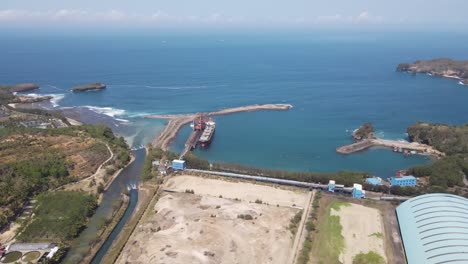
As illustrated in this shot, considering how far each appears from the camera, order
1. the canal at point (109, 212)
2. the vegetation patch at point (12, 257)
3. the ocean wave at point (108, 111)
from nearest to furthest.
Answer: the vegetation patch at point (12, 257)
the canal at point (109, 212)
the ocean wave at point (108, 111)

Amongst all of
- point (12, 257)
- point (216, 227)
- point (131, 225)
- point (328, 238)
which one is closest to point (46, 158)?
point (12, 257)

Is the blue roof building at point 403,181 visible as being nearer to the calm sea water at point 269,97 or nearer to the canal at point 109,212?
the calm sea water at point 269,97

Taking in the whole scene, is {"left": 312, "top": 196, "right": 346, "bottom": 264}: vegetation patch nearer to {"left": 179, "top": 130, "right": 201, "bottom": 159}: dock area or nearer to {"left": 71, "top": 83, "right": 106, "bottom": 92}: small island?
{"left": 179, "top": 130, "right": 201, "bottom": 159}: dock area

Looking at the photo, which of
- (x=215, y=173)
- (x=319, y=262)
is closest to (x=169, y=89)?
(x=215, y=173)

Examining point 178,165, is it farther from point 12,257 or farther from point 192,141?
point 12,257

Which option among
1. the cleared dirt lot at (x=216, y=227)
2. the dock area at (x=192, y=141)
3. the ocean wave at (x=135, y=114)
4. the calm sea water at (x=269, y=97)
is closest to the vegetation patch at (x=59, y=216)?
the cleared dirt lot at (x=216, y=227)

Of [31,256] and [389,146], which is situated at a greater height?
[389,146]

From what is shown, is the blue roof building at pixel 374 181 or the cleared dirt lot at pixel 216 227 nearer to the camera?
the cleared dirt lot at pixel 216 227

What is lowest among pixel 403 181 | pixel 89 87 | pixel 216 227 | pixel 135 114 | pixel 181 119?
pixel 216 227
